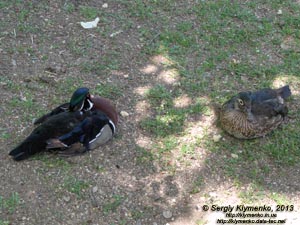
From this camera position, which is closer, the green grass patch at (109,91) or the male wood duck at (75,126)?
the male wood duck at (75,126)

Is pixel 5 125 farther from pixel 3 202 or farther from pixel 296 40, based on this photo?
pixel 296 40

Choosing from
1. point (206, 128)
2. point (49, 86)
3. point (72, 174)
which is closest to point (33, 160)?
point (72, 174)

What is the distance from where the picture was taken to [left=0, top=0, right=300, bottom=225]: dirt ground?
4562 mm

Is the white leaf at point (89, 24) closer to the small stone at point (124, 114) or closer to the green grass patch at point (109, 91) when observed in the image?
the green grass patch at point (109, 91)

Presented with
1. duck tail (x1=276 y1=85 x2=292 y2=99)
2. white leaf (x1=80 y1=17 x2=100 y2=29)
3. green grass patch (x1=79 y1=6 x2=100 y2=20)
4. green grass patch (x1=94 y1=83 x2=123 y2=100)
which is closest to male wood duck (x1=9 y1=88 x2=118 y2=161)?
green grass patch (x1=94 y1=83 x2=123 y2=100)

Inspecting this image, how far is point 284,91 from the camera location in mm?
5602

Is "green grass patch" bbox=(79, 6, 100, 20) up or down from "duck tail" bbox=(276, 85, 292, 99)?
down

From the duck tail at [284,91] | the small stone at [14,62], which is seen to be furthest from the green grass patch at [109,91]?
the duck tail at [284,91]

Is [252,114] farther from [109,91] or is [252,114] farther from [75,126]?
[75,126]

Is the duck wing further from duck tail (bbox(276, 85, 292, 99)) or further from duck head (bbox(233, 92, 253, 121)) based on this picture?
duck tail (bbox(276, 85, 292, 99))

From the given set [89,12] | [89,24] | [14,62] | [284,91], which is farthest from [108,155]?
[89,12]

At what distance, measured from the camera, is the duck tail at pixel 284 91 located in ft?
18.3

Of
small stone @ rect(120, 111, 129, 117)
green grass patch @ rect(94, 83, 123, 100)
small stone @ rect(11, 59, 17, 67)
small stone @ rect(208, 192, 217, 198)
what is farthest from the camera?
small stone @ rect(11, 59, 17, 67)

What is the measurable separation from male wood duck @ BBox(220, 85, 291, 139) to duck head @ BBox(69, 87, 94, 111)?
145 cm
